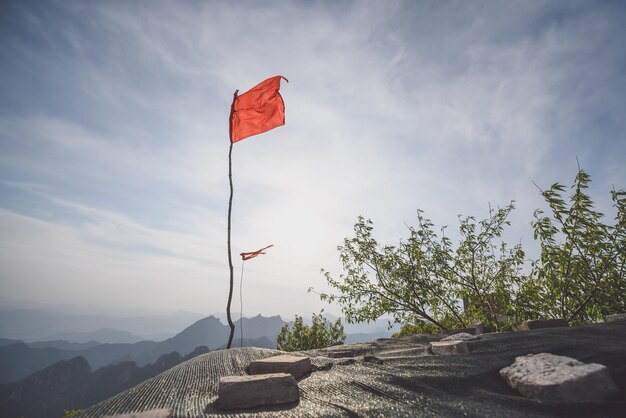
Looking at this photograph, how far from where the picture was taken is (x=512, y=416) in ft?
6.46

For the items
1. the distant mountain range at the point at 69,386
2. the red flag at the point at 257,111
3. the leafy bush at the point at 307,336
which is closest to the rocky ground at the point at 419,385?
the red flag at the point at 257,111

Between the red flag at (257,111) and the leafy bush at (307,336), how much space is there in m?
9.61

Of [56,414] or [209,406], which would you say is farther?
[56,414]

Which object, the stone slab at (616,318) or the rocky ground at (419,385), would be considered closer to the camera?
the rocky ground at (419,385)

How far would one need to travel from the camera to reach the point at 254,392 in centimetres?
236

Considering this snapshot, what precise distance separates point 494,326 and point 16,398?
181 m

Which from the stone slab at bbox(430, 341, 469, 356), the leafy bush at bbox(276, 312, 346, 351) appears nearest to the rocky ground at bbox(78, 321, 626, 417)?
the stone slab at bbox(430, 341, 469, 356)

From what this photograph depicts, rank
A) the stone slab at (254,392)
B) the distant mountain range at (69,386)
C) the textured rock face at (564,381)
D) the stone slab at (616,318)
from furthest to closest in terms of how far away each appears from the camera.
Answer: the distant mountain range at (69,386)
the stone slab at (616,318)
the stone slab at (254,392)
the textured rock face at (564,381)

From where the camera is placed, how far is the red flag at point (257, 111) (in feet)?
23.6

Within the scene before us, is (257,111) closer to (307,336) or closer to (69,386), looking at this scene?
(307,336)

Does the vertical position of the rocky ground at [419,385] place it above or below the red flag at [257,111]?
below

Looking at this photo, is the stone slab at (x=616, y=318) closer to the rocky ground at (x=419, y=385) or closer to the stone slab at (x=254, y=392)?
the rocky ground at (x=419, y=385)

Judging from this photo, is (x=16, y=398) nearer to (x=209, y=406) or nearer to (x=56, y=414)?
(x=56, y=414)

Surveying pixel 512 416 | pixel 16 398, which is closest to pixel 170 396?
pixel 512 416
